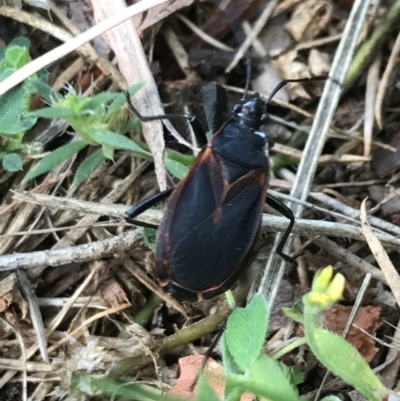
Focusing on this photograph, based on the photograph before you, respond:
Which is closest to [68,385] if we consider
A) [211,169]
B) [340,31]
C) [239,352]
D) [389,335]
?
[239,352]

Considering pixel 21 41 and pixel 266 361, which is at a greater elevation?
pixel 21 41

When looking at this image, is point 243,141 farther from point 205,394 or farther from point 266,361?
point 205,394

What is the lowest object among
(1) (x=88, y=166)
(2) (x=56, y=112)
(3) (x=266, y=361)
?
(3) (x=266, y=361)

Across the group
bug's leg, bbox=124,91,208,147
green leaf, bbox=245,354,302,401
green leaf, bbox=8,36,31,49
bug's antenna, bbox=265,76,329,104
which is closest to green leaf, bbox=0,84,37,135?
green leaf, bbox=8,36,31,49

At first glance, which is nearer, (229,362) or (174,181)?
(229,362)

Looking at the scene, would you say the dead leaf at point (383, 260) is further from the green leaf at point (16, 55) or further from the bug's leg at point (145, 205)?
the green leaf at point (16, 55)

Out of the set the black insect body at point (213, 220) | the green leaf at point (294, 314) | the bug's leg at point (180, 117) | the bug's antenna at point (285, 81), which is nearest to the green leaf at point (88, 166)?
the bug's leg at point (180, 117)

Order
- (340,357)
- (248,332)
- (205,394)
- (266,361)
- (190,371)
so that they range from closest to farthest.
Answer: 1. (205,394)
2. (340,357)
3. (266,361)
4. (248,332)
5. (190,371)

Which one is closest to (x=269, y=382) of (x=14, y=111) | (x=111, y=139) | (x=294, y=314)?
(x=294, y=314)
